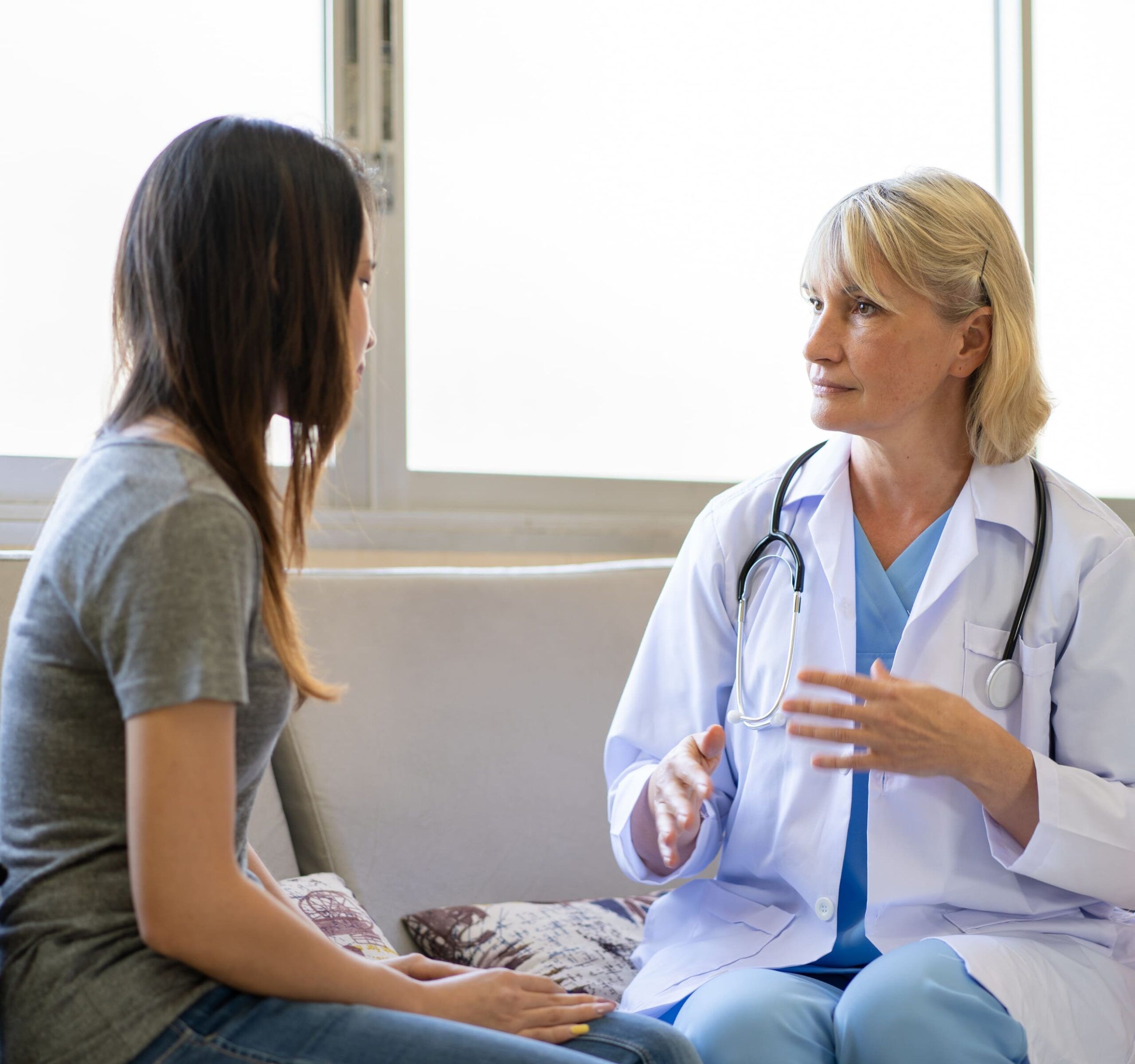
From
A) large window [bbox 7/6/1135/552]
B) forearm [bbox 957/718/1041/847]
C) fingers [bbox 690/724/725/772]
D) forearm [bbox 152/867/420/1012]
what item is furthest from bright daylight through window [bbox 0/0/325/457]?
A: forearm [bbox 957/718/1041/847]

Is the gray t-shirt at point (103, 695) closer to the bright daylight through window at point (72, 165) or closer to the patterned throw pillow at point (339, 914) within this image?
the patterned throw pillow at point (339, 914)

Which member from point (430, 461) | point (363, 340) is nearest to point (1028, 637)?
point (363, 340)

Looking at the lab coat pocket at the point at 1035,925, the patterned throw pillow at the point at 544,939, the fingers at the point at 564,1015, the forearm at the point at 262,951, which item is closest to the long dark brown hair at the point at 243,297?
the forearm at the point at 262,951

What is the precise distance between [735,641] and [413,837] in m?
0.56

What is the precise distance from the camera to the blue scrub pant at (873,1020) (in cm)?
112

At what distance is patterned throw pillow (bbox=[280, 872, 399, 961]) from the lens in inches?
52.9

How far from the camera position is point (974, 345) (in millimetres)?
1503

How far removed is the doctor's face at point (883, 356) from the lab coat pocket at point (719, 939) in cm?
59

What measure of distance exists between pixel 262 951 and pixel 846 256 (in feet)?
3.47

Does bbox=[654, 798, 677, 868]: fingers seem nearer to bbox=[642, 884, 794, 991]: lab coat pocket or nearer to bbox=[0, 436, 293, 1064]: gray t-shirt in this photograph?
bbox=[642, 884, 794, 991]: lab coat pocket

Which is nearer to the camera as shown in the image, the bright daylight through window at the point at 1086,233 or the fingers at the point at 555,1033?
the fingers at the point at 555,1033

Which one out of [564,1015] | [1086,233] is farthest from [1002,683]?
[1086,233]

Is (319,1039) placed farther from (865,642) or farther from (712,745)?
(865,642)

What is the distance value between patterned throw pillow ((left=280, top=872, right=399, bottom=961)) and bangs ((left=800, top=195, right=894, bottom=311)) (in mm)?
966
